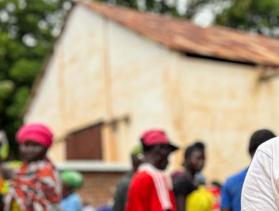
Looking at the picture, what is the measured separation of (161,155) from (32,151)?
84 centimetres

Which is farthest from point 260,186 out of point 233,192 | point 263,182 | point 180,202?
point 180,202

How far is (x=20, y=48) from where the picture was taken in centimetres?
2612

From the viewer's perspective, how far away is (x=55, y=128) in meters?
20.0

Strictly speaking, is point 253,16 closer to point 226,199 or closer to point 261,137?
point 226,199

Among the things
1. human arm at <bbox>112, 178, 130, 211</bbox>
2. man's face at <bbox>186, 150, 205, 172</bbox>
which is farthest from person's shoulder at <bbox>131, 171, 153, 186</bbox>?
man's face at <bbox>186, 150, 205, 172</bbox>

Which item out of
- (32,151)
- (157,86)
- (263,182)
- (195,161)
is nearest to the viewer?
(263,182)

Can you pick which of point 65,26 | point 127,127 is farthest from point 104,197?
point 65,26

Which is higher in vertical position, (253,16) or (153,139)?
(253,16)

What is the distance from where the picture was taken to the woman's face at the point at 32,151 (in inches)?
188

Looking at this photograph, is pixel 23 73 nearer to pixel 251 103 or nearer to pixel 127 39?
pixel 127 39

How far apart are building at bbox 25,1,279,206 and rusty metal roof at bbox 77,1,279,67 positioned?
3cm

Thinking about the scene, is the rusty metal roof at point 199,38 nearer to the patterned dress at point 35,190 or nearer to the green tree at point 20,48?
the green tree at point 20,48

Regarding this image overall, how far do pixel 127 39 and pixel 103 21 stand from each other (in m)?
1.38

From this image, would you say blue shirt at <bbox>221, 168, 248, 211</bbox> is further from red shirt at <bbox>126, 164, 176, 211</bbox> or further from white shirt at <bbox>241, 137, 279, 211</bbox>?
white shirt at <bbox>241, 137, 279, 211</bbox>
